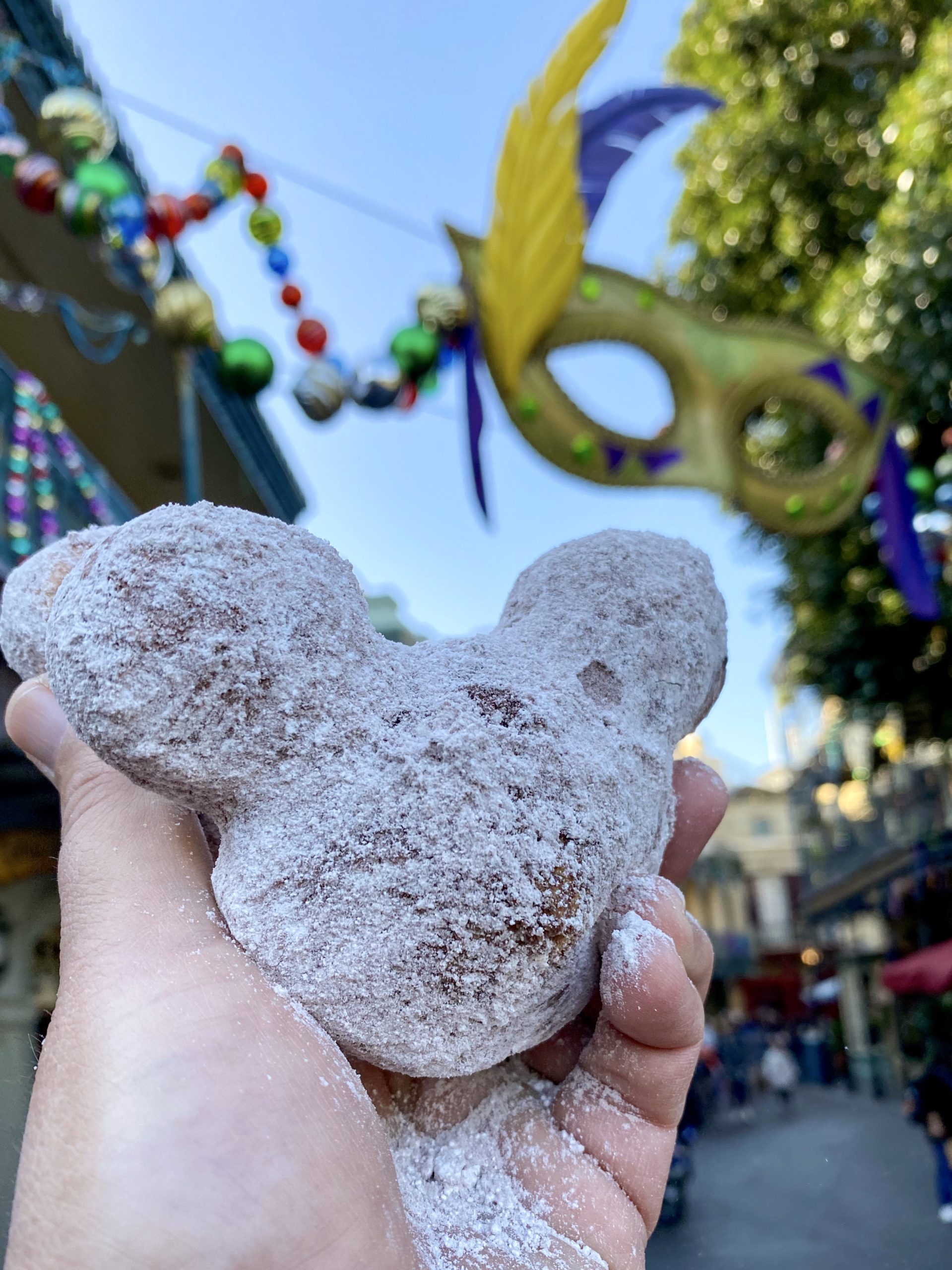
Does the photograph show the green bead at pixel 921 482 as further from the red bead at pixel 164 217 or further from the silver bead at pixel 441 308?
the red bead at pixel 164 217

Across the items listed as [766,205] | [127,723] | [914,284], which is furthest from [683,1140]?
[766,205]

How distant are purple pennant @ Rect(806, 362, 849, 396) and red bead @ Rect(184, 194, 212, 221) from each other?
1752mm

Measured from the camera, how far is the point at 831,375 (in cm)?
270

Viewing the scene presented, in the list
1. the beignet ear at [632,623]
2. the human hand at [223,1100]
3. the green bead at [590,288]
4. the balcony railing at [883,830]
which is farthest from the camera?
the balcony railing at [883,830]

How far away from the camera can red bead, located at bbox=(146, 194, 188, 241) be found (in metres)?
1.87

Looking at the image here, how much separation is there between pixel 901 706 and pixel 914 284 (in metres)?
2.08

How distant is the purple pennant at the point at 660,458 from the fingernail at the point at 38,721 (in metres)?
2.24

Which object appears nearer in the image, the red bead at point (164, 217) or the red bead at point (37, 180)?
the red bead at point (37, 180)

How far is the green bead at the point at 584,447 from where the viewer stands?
2543mm

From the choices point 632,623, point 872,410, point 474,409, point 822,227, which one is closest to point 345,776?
point 632,623

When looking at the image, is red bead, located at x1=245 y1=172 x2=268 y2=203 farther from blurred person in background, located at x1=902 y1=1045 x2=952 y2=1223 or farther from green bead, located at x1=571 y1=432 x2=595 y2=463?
blurred person in background, located at x1=902 y1=1045 x2=952 y2=1223

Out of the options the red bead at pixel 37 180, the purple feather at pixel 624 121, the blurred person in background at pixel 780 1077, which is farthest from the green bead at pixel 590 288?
the blurred person in background at pixel 780 1077

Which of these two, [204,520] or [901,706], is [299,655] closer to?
[204,520]

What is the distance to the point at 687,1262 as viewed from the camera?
3.54ft
